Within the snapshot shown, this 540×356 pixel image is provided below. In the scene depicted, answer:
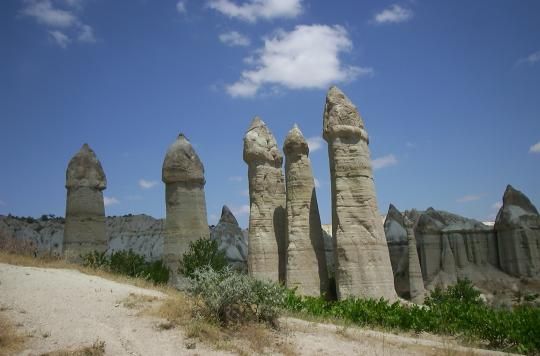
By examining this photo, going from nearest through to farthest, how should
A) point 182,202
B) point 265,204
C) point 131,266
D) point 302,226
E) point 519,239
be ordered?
point 302,226 < point 265,204 < point 131,266 < point 182,202 < point 519,239

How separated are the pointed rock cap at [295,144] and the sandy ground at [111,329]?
27.5 feet

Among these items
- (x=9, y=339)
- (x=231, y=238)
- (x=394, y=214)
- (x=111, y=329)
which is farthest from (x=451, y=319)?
(x=231, y=238)

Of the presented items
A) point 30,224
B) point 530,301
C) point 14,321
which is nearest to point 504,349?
point 14,321

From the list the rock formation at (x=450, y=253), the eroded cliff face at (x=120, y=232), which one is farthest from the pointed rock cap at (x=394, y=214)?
the eroded cliff face at (x=120, y=232)

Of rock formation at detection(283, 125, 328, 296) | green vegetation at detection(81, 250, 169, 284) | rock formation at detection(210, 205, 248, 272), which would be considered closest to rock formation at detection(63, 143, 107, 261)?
green vegetation at detection(81, 250, 169, 284)

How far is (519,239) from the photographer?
26703 mm

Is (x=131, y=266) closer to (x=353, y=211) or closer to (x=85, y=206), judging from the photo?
(x=85, y=206)

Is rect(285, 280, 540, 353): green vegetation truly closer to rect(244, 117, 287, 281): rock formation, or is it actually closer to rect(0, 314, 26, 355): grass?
rect(244, 117, 287, 281): rock formation

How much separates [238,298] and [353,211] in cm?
736

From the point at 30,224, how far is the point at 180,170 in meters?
29.1

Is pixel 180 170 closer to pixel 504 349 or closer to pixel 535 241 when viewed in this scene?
pixel 504 349

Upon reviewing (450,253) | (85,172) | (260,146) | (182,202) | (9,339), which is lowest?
(9,339)

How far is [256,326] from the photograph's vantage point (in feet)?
29.8

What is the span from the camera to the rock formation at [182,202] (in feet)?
66.0
